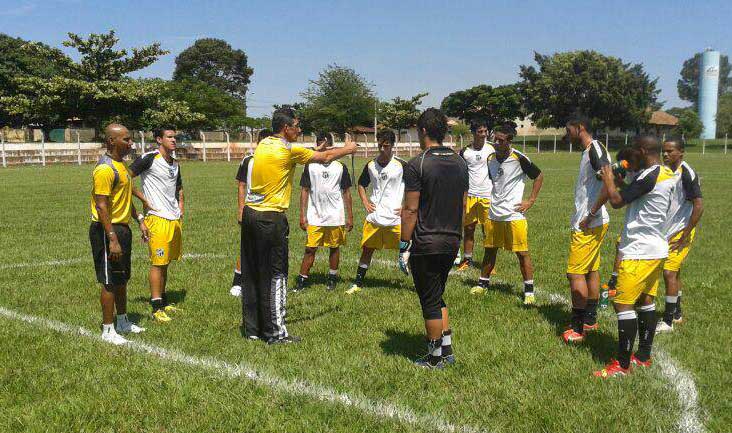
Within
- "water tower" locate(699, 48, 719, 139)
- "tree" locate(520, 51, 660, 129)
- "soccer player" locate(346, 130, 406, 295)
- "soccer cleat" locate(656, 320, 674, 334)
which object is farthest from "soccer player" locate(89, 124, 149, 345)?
"water tower" locate(699, 48, 719, 139)

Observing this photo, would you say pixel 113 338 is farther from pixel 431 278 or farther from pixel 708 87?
pixel 708 87

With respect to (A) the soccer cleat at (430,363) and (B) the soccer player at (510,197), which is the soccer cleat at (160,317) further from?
(B) the soccer player at (510,197)

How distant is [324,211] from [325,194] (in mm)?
245

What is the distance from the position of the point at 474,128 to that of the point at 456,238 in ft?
14.2

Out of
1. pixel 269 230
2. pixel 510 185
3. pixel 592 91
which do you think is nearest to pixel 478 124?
pixel 510 185

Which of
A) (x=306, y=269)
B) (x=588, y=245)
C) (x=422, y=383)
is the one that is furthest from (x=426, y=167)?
(x=306, y=269)

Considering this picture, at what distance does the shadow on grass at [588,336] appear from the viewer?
561cm

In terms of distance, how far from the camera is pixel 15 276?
8.63 m

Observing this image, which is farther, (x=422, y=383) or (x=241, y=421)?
(x=422, y=383)

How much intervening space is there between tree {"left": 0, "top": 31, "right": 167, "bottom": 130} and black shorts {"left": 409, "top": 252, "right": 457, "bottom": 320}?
4499 cm

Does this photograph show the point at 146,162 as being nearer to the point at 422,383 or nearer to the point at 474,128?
the point at 422,383

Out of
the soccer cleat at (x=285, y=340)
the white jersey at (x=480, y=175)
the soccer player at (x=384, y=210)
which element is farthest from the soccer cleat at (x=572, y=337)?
the white jersey at (x=480, y=175)

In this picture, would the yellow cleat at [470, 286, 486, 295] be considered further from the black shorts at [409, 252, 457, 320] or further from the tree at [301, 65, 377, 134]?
the tree at [301, 65, 377, 134]

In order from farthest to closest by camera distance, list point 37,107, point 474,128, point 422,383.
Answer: point 37,107 → point 474,128 → point 422,383
